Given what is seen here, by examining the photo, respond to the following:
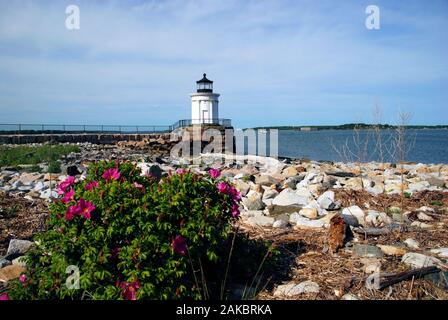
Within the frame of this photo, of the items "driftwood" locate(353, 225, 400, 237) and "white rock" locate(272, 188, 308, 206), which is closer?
"driftwood" locate(353, 225, 400, 237)

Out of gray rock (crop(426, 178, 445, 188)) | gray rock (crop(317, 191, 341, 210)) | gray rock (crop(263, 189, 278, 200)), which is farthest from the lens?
gray rock (crop(426, 178, 445, 188))

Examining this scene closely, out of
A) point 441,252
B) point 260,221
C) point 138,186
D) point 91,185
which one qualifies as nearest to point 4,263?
point 91,185

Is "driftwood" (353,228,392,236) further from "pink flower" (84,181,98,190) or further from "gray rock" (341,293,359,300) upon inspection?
"pink flower" (84,181,98,190)

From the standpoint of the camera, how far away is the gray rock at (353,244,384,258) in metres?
4.58

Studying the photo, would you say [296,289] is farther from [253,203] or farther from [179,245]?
[253,203]

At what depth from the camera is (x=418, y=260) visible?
169 inches

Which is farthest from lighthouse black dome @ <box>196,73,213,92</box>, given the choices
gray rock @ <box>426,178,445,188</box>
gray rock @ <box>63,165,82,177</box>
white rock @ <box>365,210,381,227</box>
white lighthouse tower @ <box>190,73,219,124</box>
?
white rock @ <box>365,210,381,227</box>

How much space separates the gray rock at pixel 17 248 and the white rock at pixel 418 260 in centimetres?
424

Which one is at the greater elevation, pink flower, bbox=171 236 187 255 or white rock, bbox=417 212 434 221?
pink flower, bbox=171 236 187 255

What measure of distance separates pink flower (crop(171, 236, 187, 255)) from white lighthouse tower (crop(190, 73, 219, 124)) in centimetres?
3177

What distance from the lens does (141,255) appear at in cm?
318

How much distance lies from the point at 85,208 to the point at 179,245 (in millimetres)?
810

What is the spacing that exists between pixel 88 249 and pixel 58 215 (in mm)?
511

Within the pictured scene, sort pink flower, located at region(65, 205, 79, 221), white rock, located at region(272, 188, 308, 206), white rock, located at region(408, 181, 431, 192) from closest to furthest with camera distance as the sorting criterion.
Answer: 1. pink flower, located at region(65, 205, 79, 221)
2. white rock, located at region(272, 188, 308, 206)
3. white rock, located at region(408, 181, 431, 192)
